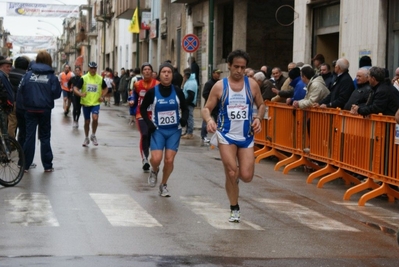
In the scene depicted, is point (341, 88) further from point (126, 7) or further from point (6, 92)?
point (126, 7)

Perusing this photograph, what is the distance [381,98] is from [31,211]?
208 inches

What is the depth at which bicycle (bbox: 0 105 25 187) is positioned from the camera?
12.3 meters

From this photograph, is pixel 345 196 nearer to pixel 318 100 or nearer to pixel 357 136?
pixel 357 136

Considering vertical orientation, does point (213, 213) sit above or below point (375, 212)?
above

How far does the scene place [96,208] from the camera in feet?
34.3

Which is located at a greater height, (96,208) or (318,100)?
(318,100)

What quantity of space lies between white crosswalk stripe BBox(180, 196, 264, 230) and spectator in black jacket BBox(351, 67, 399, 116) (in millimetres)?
2722

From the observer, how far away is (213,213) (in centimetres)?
1044

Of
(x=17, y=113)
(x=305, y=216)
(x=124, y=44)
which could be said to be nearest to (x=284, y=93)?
(x=17, y=113)

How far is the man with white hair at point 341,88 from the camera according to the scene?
48.1 feet

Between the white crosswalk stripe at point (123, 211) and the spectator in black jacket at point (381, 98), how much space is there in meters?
3.62

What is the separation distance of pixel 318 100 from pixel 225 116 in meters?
5.64

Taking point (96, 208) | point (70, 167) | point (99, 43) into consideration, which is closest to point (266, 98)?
point (70, 167)

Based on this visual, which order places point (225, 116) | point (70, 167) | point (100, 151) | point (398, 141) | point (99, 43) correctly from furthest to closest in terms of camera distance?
point (99, 43), point (100, 151), point (70, 167), point (398, 141), point (225, 116)
